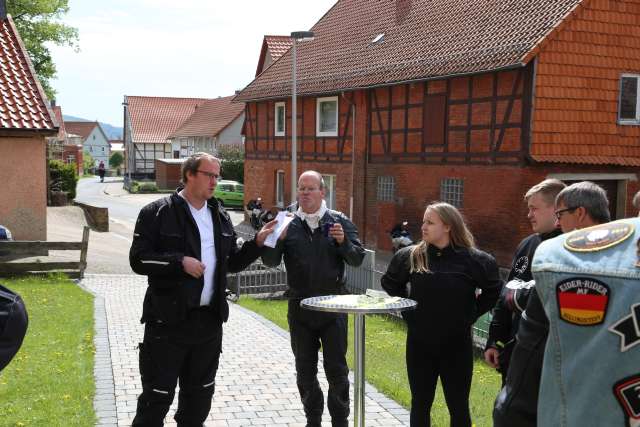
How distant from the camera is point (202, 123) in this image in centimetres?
6372

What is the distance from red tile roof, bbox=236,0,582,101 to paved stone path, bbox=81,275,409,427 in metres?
12.1

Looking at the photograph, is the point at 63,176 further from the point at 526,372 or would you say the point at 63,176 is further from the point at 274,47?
the point at 526,372

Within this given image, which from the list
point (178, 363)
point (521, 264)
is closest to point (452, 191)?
point (521, 264)

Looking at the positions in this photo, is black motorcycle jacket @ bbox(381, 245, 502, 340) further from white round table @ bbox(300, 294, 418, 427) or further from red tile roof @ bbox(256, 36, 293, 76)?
red tile roof @ bbox(256, 36, 293, 76)

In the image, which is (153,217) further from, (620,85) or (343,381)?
(620,85)

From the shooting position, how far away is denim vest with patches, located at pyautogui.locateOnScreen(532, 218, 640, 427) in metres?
1.75

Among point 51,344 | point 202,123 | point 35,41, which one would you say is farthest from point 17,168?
point 202,123

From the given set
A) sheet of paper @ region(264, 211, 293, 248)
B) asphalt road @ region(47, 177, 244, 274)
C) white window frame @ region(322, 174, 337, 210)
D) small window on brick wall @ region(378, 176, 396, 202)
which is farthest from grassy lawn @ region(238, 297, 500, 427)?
white window frame @ region(322, 174, 337, 210)

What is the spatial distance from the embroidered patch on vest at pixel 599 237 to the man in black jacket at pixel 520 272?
88.0 inches

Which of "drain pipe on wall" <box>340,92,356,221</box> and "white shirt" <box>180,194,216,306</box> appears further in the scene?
"drain pipe on wall" <box>340,92,356,221</box>

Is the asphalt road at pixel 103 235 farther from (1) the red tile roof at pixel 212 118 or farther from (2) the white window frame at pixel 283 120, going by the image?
(1) the red tile roof at pixel 212 118

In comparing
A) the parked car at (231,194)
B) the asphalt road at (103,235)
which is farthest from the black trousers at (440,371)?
the parked car at (231,194)

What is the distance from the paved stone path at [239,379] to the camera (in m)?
5.83

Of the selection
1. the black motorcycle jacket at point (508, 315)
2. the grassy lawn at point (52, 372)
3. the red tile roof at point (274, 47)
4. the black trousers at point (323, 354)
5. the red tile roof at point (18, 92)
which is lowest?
the grassy lawn at point (52, 372)
